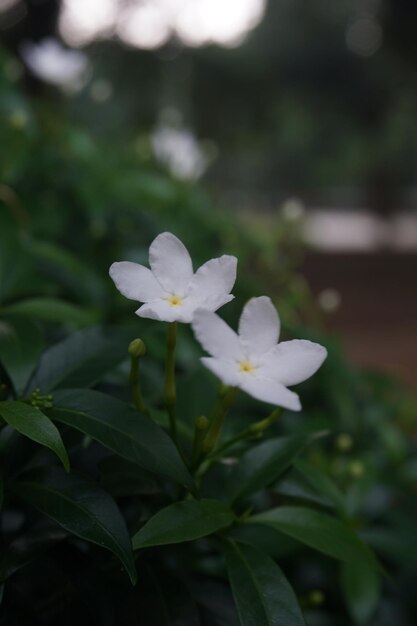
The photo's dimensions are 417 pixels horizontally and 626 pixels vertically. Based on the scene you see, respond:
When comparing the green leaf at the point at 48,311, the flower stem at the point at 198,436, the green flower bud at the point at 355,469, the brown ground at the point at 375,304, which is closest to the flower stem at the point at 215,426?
the flower stem at the point at 198,436

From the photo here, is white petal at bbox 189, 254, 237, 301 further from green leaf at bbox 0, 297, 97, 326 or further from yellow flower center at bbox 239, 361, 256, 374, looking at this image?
green leaf at bbox 0, 297, 97, 326

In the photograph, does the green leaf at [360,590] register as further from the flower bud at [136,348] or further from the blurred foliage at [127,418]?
the flower bud at [136,348]

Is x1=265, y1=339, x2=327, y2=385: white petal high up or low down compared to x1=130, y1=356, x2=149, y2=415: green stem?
up

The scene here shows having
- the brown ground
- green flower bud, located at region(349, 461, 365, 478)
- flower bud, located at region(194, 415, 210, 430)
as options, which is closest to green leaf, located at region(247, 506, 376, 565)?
flower bud, located at region(194, 415, 210, 430)

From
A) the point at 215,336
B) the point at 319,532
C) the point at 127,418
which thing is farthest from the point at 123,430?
the point at 319,532

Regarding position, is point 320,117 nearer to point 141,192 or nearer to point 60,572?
point 141,192

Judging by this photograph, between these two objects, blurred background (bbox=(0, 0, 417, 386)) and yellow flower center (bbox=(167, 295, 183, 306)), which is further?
blurred background (bbox=(0, 0, 417, 386))
